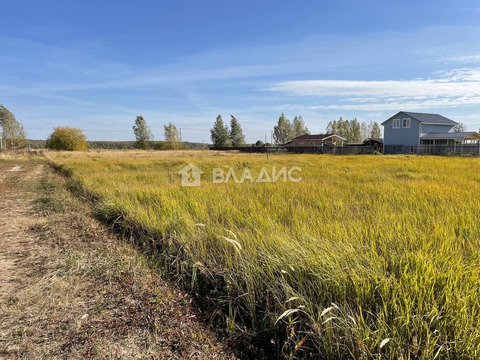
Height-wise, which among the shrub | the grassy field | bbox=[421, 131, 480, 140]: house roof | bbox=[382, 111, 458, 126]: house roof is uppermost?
bbox=[382, 111, 458, 126]: house roof

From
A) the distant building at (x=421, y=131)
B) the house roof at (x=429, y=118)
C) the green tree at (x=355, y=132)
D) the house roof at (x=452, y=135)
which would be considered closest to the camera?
the house roof at (x=452, y=135)

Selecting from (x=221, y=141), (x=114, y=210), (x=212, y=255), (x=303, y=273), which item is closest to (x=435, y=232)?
(x=303, y=273)

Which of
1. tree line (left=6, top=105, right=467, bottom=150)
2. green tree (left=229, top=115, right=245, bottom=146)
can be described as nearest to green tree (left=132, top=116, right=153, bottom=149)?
tree line (left=6, top=105, right=467, bottom=150)

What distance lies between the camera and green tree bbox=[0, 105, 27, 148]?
4825 centimetres

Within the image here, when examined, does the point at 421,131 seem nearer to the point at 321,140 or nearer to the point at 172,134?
the point at 321,140

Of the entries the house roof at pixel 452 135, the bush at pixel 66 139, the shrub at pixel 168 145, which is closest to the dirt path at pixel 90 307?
the house roof at pixel 452 135

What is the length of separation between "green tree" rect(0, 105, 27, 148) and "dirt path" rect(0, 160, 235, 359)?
58870mm

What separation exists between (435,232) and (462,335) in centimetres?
163

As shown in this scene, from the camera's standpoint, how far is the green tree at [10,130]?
48250 mm

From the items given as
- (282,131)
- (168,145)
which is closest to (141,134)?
(168,145)

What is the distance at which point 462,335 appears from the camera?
1.64m

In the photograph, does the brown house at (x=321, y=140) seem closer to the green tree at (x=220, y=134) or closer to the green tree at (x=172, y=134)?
the green tree at (x=220, y=134)

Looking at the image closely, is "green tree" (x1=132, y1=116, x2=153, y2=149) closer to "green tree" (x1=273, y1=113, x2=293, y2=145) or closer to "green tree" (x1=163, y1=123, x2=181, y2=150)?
"green tree" (x1=163, y1=123, x2=181, y2=150)

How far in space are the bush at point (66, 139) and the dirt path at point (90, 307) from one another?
49.8 meters
